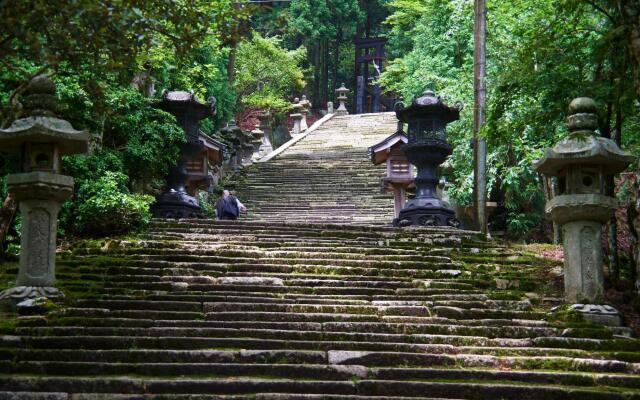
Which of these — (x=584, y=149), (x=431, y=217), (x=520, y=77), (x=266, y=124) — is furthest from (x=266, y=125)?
(x=584, y=149)

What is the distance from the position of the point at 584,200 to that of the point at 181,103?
9.20 meters

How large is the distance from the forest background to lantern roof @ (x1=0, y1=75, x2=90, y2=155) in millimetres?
361

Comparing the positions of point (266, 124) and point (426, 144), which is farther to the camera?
point (266, 124)

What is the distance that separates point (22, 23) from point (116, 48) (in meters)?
0.94

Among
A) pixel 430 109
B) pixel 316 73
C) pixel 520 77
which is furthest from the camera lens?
pixel 316 73

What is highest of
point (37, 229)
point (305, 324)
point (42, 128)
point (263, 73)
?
point (263, 73)

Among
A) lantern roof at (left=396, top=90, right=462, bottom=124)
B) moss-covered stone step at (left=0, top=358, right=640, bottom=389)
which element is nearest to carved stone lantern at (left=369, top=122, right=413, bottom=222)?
lantern roof at (left=396, top=90, right=462, bottom=124)

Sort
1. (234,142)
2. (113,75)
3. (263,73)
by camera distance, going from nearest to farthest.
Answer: (113,75) → (234,142) → (263,73)

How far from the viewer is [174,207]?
16.0 meters

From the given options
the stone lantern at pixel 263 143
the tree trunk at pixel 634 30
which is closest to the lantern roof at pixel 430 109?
the tree trunk at pixel 634 30

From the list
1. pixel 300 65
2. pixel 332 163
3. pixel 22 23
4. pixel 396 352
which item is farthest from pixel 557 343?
pixel 300 65

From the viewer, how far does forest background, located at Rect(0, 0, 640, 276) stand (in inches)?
336

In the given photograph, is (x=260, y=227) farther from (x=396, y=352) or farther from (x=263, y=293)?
(x=396, y=352)

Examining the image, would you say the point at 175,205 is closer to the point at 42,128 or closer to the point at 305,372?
the point at 42,128
